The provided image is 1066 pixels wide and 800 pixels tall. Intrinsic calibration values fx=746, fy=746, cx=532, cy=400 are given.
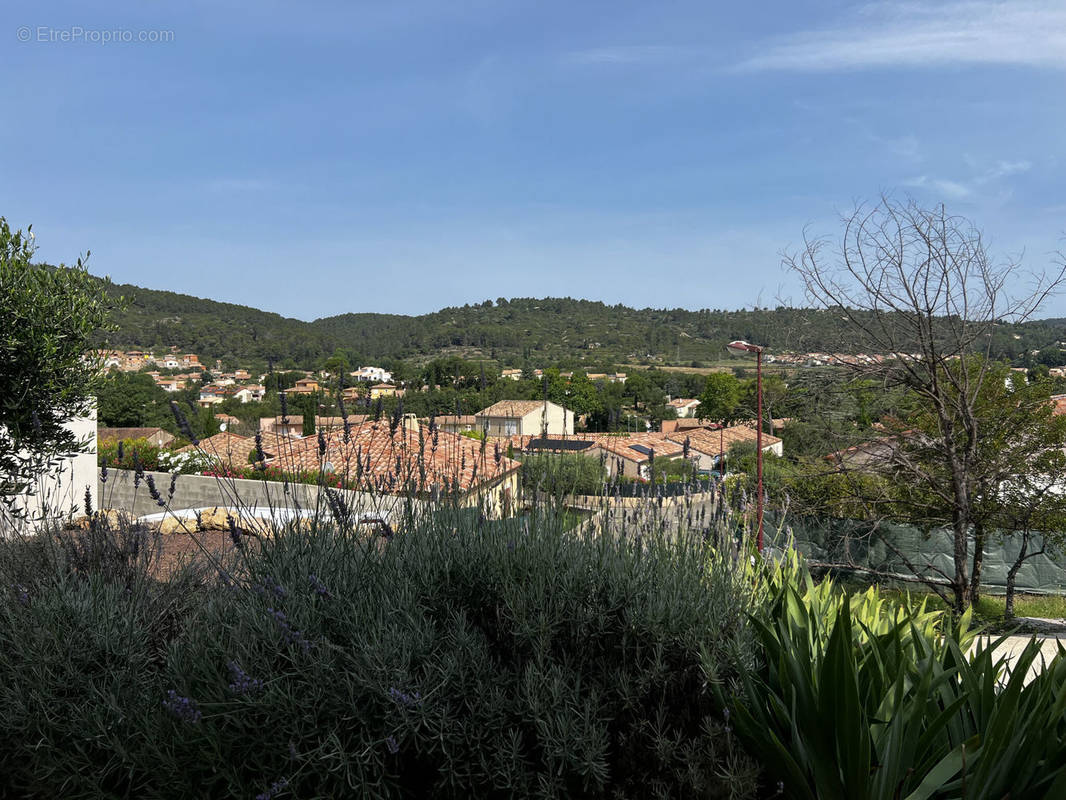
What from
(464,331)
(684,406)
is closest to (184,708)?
(684,406)

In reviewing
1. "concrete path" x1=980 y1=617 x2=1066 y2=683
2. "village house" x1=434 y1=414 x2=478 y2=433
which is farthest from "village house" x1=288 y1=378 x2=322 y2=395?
"concrete path" x1=980 y1=617 x2=1066 y2=683

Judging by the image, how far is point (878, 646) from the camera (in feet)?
8.28

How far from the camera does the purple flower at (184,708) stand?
2263mm

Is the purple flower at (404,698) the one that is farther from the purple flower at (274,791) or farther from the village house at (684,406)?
the village house at (684,406)

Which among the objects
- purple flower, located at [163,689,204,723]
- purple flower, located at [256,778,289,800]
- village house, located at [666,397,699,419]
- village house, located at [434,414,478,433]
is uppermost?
village house, located at [434,414,478,433]

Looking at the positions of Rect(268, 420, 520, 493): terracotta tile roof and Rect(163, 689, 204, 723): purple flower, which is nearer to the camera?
Rect(163, 689, 204, 723): purple flower

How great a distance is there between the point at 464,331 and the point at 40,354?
8576 cm

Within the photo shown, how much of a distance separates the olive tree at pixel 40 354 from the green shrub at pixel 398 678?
426cm

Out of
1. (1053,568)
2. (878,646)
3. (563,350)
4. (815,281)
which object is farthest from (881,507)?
(563,350)

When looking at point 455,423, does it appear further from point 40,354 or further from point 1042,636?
point 1042,636

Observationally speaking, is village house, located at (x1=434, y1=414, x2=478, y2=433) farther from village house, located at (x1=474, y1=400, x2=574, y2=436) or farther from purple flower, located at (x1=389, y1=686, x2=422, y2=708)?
purple flower, located at (x1=389, y1=686, x2=422, y2=708)

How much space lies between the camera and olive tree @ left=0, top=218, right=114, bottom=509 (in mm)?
6355

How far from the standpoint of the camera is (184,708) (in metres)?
2.32

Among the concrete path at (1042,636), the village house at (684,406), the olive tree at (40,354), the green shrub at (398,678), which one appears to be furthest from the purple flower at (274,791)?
the village house at (684,406)
